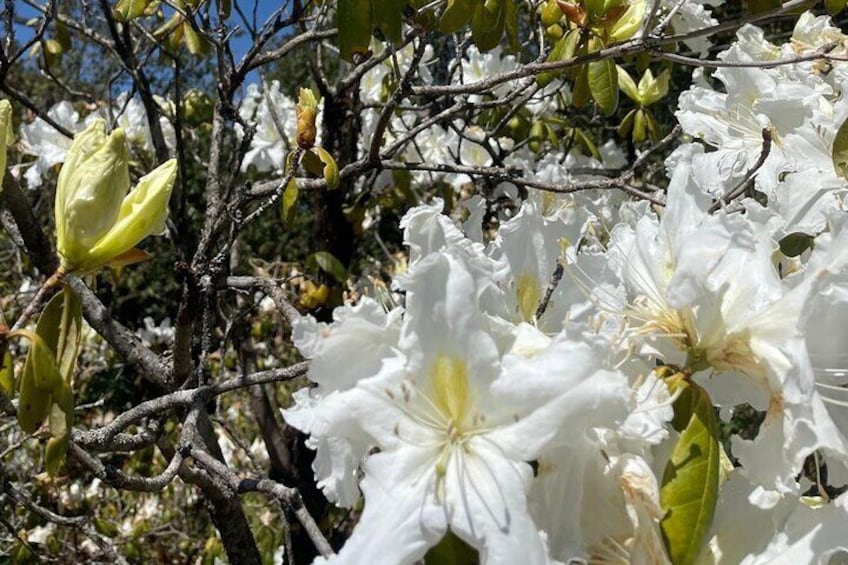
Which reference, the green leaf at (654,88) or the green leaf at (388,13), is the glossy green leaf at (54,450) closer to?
the green leaf at (388,13)

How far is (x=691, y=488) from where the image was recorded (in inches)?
32.7

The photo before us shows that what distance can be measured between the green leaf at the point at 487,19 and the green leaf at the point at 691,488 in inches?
34.3

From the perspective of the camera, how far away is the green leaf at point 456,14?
1422 mm

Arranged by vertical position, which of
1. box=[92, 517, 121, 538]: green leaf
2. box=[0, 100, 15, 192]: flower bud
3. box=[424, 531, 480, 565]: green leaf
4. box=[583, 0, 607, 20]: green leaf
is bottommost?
box=[424, 531, 480, 565]: green leaf

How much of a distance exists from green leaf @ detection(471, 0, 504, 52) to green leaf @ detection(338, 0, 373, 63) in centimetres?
27

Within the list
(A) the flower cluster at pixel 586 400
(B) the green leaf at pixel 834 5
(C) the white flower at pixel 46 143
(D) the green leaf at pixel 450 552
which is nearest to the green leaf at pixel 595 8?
(B) the green leaf at pixel 834 5

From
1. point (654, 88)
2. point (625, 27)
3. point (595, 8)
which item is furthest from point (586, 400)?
point (654, 88)

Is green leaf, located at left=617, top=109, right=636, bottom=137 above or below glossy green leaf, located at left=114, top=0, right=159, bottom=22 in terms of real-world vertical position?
below

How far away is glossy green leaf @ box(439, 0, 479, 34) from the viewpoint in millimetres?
1422

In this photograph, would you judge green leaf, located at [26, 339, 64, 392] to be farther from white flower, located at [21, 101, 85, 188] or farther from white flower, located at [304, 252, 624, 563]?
white flower, located at [21, 101, 85, 188]

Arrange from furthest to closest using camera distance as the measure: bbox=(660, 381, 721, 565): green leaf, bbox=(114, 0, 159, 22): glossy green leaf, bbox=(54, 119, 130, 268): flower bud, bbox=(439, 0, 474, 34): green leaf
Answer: bbox=(114, 0, 159, 22): glossy green leaf → bbox=(439, 0, 474, 34): green leaf → bbox=(54, 119, 130, 268): flower bud → bbox=(660, 381, 721, 565): green leaf

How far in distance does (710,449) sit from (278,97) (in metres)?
3.39

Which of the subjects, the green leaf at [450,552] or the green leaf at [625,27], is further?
the green leaf at [625,27]

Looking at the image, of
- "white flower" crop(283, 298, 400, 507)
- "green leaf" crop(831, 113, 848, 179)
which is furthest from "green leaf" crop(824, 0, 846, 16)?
"white flower" crop(283, 298, 400, 507)
